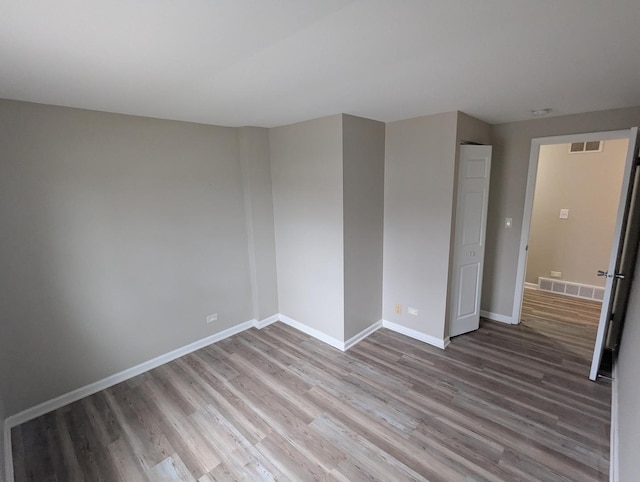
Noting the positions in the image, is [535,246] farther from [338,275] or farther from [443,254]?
[338,275]

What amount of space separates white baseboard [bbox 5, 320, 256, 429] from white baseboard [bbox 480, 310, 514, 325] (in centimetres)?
320

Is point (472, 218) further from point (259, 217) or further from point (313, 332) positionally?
point (259, 217)

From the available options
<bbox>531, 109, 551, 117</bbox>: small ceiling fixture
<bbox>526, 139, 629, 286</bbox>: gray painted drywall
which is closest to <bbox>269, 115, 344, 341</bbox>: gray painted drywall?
<bbox>531, 109, 551, 117</bbox>: small ceiling fixture

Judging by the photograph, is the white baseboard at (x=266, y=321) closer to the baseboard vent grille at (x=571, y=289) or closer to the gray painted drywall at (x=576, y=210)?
the gray painted drywall at (x=576, y=210)

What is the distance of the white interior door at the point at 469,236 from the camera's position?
2.99 m

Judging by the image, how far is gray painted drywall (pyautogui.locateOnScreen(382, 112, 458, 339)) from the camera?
2.87 m

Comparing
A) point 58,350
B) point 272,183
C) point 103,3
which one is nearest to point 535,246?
point 272,183

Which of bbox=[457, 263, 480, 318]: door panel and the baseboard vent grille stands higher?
bbox=[457, 263, 480, 318]: door panel

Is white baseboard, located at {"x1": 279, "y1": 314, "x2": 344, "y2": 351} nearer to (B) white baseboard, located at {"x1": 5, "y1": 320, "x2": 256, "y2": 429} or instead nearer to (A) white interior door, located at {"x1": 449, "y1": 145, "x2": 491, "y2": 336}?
(B) white baseboard, located at {"x1": 5, "y1": 320, "x2": 256, "y2": 429}

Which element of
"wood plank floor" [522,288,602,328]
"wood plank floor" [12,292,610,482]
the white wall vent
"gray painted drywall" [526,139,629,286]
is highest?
the white wall vent

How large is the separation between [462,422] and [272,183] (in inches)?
116

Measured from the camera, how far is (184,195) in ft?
9.68

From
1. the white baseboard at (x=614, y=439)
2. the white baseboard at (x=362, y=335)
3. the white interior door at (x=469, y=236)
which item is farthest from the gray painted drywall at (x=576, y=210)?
the white baseboard at (x=362, y=335)

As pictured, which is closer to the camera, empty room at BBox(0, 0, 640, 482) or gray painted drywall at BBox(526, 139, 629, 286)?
empty room at BBox(0, 0, 640, 482)
